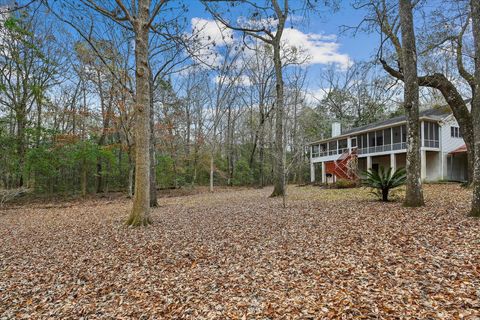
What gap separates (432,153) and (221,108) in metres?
16.8

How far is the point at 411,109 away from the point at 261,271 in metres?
6.01

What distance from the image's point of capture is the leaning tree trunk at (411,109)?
674 centimetres

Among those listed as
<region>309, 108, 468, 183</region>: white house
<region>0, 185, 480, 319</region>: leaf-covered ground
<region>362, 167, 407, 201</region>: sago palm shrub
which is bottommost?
<region>0, 185, 480, 319</region>: leaf-covered ground

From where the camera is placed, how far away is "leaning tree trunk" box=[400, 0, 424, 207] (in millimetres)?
6738

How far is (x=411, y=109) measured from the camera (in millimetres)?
6844

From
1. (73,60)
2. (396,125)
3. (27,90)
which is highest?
(73,60)

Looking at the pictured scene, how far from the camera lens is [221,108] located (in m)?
24.3

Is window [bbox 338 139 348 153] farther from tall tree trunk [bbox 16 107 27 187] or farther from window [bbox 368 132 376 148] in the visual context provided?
tall tree trunk [bbox 16 107 27 187]

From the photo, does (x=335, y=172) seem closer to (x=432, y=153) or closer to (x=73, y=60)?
(x=432, y=153)

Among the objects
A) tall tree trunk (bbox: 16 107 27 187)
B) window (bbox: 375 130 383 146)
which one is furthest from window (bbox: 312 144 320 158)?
tall tree trunk (bbox: 16 107 27 187)

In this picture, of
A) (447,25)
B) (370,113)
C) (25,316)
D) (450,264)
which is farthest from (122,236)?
(370,113)

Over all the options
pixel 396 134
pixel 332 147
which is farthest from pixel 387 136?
pixel 332 147

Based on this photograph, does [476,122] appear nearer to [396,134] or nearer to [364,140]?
[396,134]

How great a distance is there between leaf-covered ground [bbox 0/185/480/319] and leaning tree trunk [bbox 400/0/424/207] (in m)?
0.84
